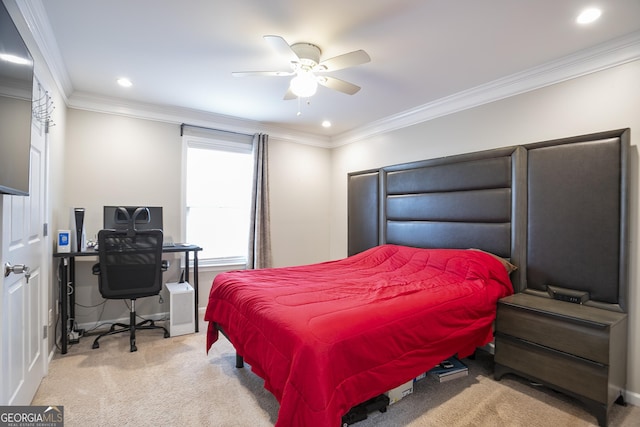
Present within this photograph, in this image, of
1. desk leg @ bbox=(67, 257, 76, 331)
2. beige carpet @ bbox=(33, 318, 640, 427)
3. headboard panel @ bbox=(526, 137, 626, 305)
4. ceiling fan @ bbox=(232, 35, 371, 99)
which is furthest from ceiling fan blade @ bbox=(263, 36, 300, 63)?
desk leg @ bbox=(67, 257, 76, 331)

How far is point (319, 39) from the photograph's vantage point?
2311 millimetres

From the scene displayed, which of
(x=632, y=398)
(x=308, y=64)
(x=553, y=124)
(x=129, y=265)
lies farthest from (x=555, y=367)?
(x=129, y=265)

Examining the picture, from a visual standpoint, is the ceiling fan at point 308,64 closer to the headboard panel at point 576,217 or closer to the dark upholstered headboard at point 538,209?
the dark upholstered headboard at point 538,209

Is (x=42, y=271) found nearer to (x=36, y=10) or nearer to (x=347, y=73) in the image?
(x=36, y=10)

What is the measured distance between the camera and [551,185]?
2574mm

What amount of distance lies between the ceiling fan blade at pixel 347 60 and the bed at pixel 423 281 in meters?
1.69

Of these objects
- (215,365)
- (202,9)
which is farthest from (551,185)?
(215,365)

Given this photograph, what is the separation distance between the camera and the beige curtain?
4324mm

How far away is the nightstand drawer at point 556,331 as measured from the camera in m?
1.99

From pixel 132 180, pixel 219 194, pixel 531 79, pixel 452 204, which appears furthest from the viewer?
pixel 219 194

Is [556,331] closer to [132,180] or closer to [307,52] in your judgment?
[307,52]

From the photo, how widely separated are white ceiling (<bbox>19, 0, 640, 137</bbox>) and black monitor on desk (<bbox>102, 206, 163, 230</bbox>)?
131cm

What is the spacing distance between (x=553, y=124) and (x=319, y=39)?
2158 mm
